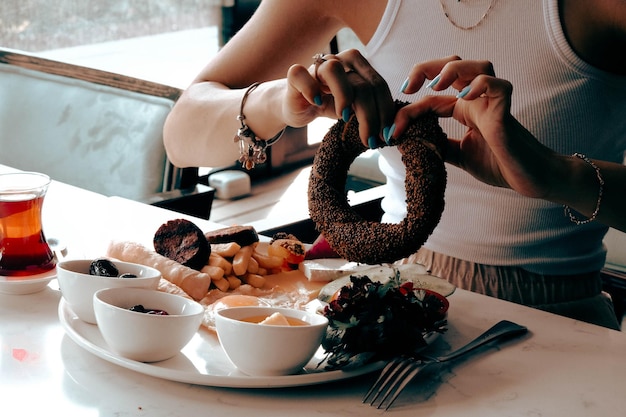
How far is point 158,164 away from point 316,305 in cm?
124

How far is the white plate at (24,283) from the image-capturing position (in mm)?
1297

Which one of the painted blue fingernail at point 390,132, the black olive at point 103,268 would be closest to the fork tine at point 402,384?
the painted blue fingernail at point 390,132

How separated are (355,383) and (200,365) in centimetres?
22

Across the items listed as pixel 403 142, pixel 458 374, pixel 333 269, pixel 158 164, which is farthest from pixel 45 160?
pixel 458 374

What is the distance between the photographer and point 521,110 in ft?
Result: 5.20

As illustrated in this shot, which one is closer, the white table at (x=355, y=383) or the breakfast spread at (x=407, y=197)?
the white table at (x=355, y=383)

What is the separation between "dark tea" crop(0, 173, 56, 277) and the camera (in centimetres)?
132

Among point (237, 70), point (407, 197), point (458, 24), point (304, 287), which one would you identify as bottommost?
point (304, 287)

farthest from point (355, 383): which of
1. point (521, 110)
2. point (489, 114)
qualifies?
point (521, 110)

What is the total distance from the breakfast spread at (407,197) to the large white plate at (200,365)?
0.64 feet

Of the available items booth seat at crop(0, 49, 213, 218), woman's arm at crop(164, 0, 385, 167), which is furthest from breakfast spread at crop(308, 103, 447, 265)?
booth seat at crop(0, 49, 213, 218)

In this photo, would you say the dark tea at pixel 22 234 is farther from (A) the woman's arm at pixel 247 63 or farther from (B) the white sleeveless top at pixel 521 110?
(B) the white sleeveless top at pixel 521 110

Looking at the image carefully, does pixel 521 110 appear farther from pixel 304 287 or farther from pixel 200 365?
pixel 200 365

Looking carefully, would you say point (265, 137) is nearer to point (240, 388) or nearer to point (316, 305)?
point (316, 305)
